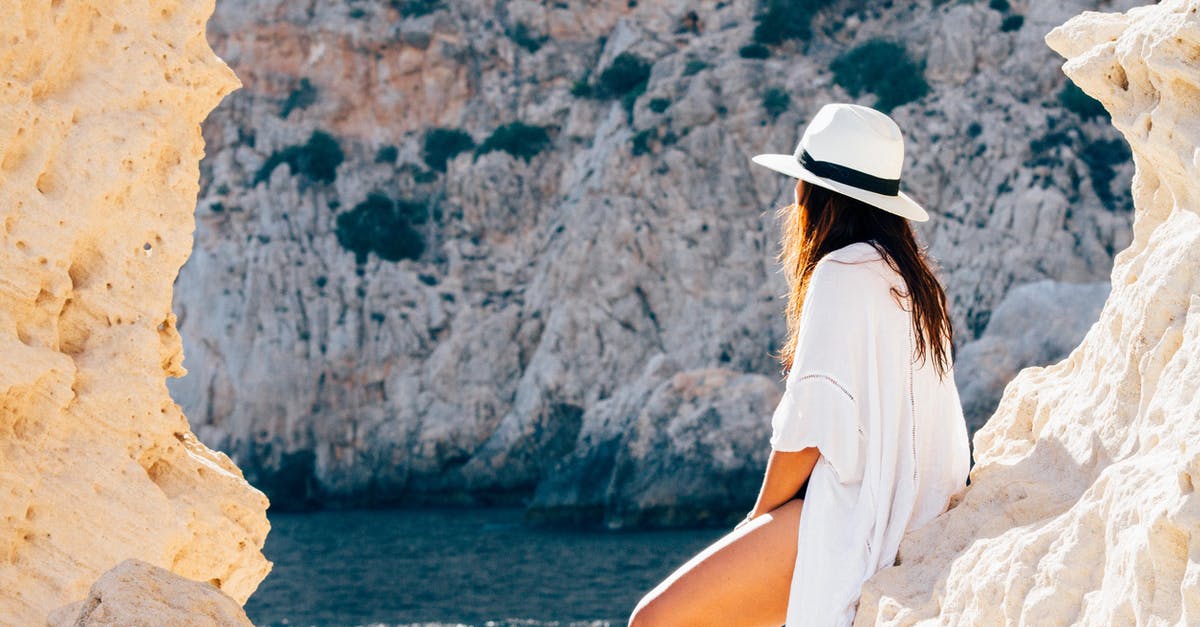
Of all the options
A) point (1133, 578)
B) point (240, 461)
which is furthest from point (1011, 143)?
point (1133, 578)

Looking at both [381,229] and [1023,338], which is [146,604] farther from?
[381,229]

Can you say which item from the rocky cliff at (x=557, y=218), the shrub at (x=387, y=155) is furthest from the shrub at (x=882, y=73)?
the shrub at (x=387, y=155)

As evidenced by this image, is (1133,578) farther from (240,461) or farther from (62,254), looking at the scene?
(240,461)

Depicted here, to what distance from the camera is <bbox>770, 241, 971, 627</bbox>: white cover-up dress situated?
2859 millimetres

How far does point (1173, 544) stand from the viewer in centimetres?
212

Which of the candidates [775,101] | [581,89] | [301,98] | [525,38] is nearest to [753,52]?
[775,101]

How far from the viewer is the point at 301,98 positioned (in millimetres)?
33812

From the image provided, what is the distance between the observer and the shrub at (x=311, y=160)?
32781mm

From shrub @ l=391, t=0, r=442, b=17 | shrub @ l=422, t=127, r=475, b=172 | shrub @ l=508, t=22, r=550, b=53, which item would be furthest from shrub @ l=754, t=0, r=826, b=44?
shrub @ l=391, t=0, r=442, b=17

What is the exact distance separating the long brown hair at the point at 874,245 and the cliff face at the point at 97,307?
91.4 inches

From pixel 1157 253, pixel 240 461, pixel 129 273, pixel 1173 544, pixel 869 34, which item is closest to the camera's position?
pixel 1173 544

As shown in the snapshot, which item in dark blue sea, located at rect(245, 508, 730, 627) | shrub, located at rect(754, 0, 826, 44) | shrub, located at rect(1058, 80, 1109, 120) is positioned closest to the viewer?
dark blue sea, located at rect(245, 508, 730, 627)

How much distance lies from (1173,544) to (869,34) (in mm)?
31249

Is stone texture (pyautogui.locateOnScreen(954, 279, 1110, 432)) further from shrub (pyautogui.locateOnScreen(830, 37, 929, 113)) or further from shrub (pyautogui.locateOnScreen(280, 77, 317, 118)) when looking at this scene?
shrub (pyautogui.locateOnScreen(280, 77, 317, 118))
